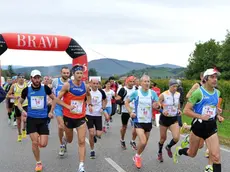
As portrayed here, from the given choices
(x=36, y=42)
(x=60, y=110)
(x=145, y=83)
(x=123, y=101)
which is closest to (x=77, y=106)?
(x=145, y=83)

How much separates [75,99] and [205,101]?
2.47m

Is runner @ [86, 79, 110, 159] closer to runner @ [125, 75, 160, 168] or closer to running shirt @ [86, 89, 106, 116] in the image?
running shirt @ [86, 89, 106, 116]

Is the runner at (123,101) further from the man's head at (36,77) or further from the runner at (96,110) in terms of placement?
the man's head at (36,77)

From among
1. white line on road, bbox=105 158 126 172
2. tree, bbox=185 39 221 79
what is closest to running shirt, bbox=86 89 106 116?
white line on road, bbox=105 158 126 172

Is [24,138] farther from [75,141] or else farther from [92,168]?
[92,168]

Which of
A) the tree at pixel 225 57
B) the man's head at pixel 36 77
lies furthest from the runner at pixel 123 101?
the tree at pixel 225 57

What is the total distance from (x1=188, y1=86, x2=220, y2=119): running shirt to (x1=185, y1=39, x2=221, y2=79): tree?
81.3 meters

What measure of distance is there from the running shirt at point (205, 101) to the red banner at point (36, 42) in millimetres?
12491

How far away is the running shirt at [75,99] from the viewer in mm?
7223

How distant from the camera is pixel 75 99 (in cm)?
723

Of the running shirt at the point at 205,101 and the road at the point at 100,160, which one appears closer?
the running shirt at the point at 205,101

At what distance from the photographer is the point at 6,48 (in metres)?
17.1

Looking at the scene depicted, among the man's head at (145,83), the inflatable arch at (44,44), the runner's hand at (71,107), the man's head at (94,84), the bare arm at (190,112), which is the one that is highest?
the inflatable arch at (44,44)

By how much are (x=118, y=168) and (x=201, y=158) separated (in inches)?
80.4
